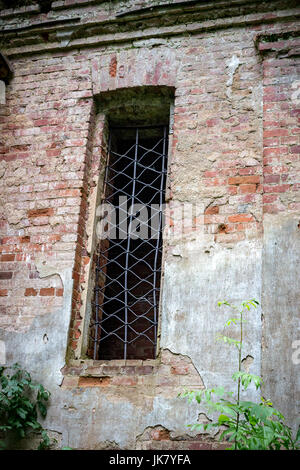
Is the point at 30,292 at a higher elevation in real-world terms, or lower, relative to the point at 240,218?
lower

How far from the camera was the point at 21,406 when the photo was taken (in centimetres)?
346

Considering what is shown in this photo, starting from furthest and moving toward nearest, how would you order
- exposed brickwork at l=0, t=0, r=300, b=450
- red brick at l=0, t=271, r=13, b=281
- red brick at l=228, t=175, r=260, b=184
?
red brick at l=0, t=271, r=13, b=281
red brick at l=228, t=175, r=260, b=184
exposed brickwork at l=0, t=0, r=300, b=450

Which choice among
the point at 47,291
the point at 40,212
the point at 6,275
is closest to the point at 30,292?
the point at 47,291

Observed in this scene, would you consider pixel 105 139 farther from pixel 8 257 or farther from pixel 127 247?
pixel 8 257

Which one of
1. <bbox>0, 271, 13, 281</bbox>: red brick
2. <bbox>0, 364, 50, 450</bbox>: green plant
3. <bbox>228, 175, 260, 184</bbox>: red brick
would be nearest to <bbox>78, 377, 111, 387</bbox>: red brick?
<bbox>0, 364, 50, 450</bbox>: green plant

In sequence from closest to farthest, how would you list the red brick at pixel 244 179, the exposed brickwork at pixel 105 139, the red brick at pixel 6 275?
the exposed brickwork at pixel 105 139, the red brick at pixel 244 179, the red brick at pixel 6 275

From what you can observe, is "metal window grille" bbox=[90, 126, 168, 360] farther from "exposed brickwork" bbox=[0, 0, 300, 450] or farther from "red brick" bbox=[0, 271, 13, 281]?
"red brick" bbox=[0, 271, 13, 281]

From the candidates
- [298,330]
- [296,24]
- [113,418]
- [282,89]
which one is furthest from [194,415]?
[296,24]

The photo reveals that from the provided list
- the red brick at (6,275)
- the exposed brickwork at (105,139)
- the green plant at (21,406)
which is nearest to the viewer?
the green plant at (21,406)

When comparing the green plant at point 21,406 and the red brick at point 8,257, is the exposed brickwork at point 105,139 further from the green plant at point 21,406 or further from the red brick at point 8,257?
the green plant at point 21,406

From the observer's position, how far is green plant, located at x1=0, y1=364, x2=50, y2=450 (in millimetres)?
3412

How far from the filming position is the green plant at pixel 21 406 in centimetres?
341

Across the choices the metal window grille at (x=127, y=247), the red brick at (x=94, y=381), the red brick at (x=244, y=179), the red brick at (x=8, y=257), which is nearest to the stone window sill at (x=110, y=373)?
the red brick at (x=94, y=381)
